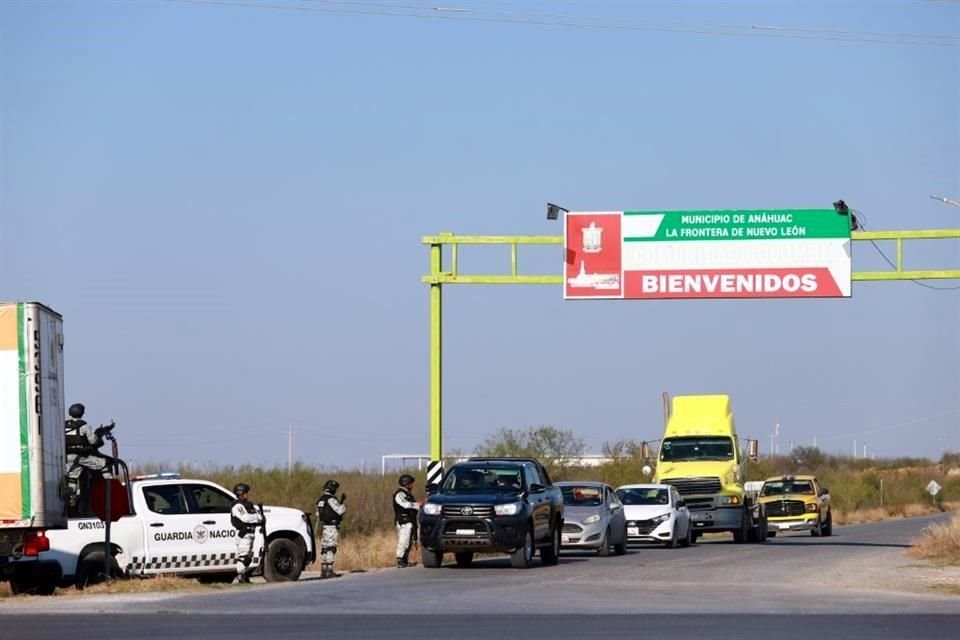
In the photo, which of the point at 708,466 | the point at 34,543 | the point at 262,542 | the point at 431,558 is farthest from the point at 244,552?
the point at 708,466

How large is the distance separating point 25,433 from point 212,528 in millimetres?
4335

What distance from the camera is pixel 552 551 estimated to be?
29219mm

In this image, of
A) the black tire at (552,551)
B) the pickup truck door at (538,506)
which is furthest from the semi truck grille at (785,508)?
the pickup truck door at (538,506)

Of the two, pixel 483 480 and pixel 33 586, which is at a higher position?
pixel 483 480

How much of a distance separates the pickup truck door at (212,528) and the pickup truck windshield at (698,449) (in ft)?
62.7

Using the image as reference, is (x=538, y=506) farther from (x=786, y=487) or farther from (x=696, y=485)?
(x=786, y=487)

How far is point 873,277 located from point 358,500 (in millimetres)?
18490

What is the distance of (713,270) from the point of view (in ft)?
114

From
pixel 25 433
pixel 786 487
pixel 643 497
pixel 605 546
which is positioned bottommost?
pixel 786 487

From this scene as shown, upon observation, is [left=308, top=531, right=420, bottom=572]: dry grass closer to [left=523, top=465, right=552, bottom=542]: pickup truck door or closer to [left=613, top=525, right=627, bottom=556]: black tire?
[left=523, top=465, right=552, bottom=542]: pickup truck door

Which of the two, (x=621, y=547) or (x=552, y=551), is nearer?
(x=552, y=551)

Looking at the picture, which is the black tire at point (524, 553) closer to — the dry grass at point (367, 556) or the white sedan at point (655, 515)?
the dry grass at point (367, 556)
